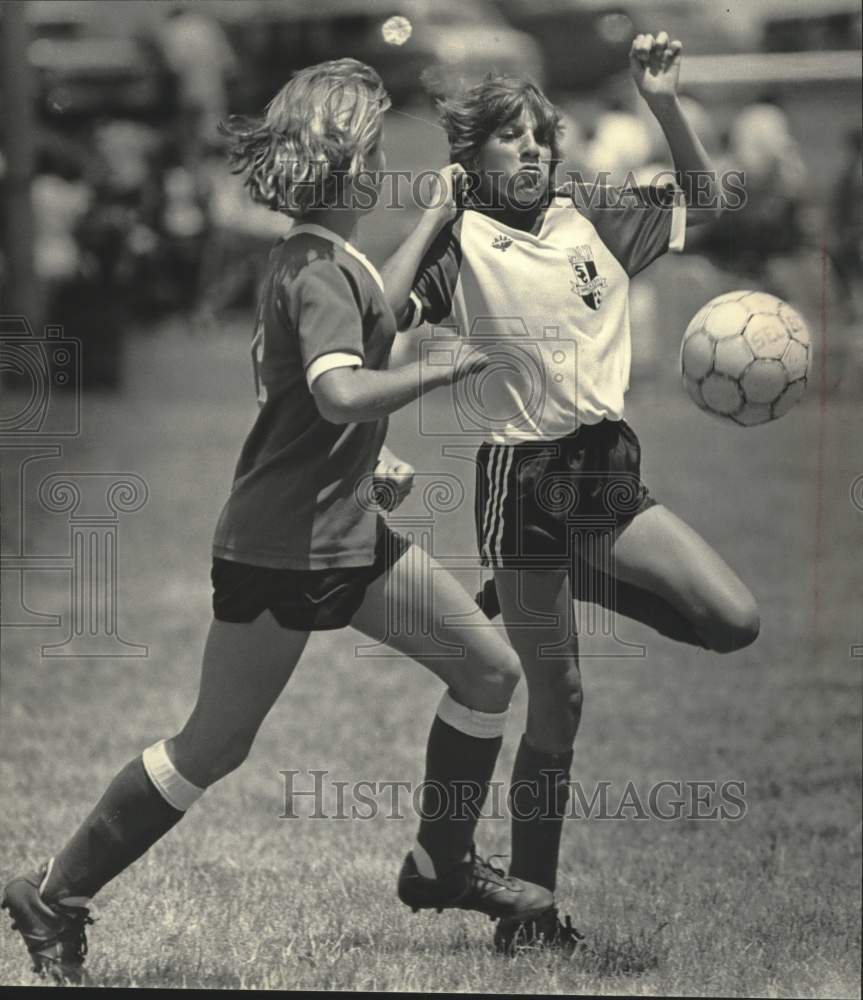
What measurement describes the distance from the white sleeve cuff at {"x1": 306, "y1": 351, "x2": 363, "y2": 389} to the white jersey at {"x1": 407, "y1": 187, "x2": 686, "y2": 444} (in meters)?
0.37

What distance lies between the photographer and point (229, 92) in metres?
11.5

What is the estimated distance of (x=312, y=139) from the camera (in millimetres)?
3305

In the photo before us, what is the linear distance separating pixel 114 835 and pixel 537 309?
1.36 m

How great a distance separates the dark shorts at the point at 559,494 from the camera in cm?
357

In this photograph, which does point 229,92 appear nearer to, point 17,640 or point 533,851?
point 17,640

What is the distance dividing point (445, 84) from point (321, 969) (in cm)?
189

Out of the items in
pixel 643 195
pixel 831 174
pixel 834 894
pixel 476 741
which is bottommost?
pixel 834 894

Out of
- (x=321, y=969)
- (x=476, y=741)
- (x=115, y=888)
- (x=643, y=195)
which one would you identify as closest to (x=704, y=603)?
(x=476, y=741)

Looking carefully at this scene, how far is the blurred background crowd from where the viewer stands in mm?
6883

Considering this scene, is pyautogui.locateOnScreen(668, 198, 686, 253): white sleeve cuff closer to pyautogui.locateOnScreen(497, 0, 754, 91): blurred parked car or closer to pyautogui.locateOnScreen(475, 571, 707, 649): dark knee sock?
pyautogui.locateOnScreen(475, 571, 707, 649): dark knee sock

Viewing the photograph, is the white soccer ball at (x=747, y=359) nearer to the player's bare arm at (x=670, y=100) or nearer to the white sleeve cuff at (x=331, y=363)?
the player's bare arm at (x=670, y=100)

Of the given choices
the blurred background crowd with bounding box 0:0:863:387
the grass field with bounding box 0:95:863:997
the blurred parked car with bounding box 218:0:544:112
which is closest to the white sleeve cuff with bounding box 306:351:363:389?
the grass field with bounding box 0:95:863:997

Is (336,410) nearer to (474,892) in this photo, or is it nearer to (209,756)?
(209,756)

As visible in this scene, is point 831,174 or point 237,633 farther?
point 831,174
